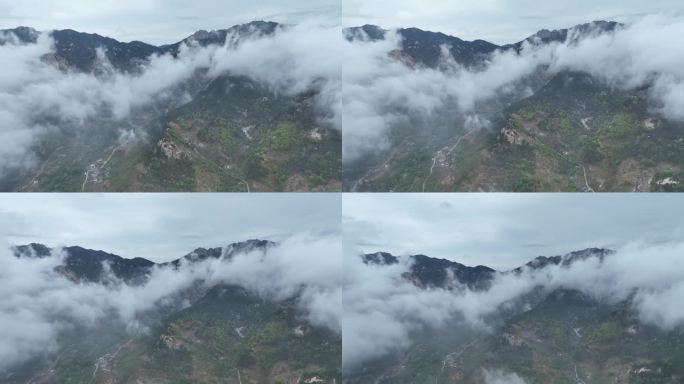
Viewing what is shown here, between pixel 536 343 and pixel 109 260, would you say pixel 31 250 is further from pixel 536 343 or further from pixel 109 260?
pixel 536 343

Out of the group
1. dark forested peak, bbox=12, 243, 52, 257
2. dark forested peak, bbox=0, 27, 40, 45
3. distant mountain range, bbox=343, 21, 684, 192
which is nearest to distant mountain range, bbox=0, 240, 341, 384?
dark forested peak, bbox=12, 243, 52, 257

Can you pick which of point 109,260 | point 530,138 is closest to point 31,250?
point 109,260

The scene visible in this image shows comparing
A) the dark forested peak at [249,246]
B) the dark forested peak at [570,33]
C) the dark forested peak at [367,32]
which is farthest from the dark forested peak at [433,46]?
the dark forested peak at [249,246]

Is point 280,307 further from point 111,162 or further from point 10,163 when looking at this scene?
point 10,163

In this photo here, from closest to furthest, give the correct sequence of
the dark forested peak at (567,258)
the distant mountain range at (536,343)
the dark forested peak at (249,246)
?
1. the distant mountain range at (536,343)
2. the dark forested peak at (567,258)
3. the dark forested peak at (249,246)

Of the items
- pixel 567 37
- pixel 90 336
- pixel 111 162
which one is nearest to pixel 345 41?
pixel 567 37

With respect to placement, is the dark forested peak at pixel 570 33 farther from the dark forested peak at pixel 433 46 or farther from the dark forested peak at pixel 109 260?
the dark forested peak at pixel 109 260

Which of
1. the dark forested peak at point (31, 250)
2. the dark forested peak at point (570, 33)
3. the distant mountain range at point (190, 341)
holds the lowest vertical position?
the distant mountain range at point (190, 341)

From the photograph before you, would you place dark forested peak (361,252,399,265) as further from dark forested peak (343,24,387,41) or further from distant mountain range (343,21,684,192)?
dark forested peak (343,24,387,41)
